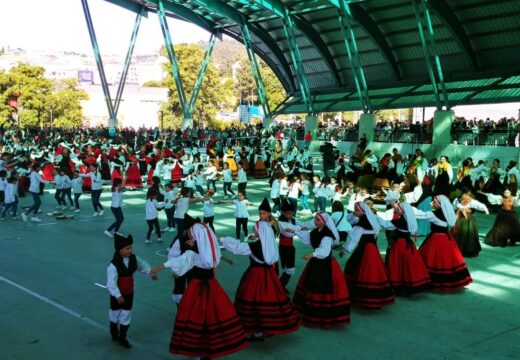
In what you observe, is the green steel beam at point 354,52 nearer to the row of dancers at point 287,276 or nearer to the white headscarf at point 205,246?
the row of dancers at point 287,276

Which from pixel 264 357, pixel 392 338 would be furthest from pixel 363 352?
pixel 264 357

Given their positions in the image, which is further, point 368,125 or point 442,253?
point 368,125

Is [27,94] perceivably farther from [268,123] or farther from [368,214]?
[368,214]

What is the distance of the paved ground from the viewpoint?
7.29 m

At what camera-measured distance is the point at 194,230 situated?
691 cm

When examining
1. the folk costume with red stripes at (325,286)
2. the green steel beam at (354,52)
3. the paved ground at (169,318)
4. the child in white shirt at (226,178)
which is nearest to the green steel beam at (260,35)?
the green steel beam at (354,52)

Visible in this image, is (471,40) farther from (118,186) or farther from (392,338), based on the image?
(392,338)

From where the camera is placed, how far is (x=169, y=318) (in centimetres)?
845

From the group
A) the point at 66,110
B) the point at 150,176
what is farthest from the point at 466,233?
the point at 66,110

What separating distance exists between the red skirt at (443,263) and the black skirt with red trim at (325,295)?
2569mm

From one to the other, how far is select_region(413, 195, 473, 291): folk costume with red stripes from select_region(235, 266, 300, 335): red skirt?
11.3 feet

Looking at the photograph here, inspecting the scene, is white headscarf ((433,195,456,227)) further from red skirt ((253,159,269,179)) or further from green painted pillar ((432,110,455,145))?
green painted pillar ((432,110,455,145))

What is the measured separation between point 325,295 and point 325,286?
0.42ft

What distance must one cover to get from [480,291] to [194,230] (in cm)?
575
